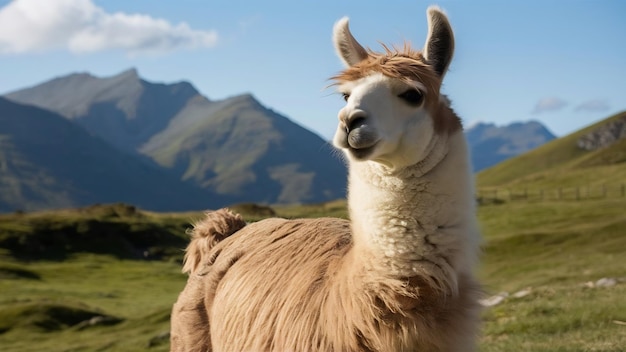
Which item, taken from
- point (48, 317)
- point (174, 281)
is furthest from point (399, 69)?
point (174, 281)

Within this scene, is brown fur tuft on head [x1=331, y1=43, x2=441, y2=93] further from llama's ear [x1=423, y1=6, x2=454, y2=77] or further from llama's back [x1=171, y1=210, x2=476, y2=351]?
llama's back [x1=171, y1=210, x2=476, y2=351]

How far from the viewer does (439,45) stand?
5742mm

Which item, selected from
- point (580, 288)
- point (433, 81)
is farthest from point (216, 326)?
point (580, 288)

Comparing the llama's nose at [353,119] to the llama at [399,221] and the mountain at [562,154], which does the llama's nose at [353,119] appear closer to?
the llama at [399,221]

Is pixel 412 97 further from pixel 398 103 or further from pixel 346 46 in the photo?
pixel 346 46

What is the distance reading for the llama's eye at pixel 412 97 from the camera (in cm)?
541

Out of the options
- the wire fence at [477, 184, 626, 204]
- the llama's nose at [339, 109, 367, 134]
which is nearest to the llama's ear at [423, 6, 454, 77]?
the llama's nose at [339, 109, 367, 134]

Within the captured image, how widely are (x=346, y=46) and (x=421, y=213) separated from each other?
1.64 meters

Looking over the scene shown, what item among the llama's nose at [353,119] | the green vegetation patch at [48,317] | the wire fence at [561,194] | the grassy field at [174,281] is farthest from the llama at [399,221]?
the wire fence at [561,194]

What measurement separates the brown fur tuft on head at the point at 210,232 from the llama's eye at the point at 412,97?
4297 mm

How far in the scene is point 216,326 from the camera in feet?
24.9

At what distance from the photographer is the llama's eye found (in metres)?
5.41

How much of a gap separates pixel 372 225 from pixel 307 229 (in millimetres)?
2126

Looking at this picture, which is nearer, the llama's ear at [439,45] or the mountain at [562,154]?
the llama's ear at [439,45]
